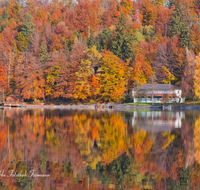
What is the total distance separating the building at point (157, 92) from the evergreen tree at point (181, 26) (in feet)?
43.3

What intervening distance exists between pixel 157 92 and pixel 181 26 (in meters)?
23.3

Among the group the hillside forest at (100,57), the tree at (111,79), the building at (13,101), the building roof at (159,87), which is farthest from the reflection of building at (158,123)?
the building at (13,101)

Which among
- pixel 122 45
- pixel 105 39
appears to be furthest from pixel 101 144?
pixel 105 39

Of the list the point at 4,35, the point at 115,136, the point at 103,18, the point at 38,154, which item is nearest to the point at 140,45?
the point at 103,18

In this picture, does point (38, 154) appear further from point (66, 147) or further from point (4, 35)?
point (4, 35)

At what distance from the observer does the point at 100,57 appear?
79562 mm

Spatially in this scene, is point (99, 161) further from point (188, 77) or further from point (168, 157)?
point (188, 77)

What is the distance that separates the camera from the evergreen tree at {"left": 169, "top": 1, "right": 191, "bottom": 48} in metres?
78.9

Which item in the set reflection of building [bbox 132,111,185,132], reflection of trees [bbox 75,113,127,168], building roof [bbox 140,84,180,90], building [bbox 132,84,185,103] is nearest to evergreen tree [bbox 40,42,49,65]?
building [bbox 132,84,185,103]

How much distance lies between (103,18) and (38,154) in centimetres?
10027

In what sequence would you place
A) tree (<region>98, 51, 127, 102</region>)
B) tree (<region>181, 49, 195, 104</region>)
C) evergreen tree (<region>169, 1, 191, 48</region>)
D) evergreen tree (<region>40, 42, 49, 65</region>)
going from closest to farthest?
tree (<region>181, 49, 195, 104</region>)
tree (<region>98, 51, 127, 102</region>)
evergreen tree (<region>169, 1, 191, 48</region>)
evergreen tree (<region>40, 42, 49, 65</region>)

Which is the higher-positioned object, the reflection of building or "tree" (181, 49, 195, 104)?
"tree" (181, 49, 195, 104)

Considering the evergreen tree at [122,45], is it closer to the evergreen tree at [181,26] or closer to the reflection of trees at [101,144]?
the evergreen tree at [181,26]

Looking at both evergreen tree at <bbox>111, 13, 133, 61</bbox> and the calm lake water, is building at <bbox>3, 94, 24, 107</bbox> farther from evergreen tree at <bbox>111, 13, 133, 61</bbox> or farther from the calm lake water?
the calm lake water
